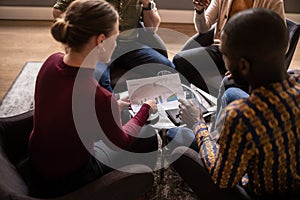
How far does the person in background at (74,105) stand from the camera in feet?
4.37

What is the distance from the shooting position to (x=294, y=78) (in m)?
1.23

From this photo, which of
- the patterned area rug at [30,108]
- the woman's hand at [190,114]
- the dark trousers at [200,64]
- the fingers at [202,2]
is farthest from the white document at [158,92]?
the fingers at [202,2]

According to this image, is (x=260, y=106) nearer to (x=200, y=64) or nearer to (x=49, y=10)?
(x=200, y=64)

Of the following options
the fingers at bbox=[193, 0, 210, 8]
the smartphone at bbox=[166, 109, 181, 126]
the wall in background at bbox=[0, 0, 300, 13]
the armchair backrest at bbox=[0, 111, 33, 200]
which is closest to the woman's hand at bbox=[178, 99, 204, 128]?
the smartphone at bbox=[166, 109, 181, 126]

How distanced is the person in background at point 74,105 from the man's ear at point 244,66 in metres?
0.47

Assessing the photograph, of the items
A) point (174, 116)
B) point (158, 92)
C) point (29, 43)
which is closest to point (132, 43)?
point (158, 92)

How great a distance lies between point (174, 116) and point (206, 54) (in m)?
0.73

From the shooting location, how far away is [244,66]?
1.14 meters

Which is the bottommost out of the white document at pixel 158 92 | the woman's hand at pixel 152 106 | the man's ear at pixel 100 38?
the white document at pixel 158 92

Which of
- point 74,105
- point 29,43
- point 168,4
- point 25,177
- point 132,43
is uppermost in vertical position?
point 74,105

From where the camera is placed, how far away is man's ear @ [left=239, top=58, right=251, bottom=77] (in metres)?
1.13

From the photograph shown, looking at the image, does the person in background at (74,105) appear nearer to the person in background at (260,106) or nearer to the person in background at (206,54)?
the person in background at (260,106)

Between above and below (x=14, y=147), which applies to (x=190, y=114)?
above

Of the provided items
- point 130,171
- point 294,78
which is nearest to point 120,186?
point 130,171
